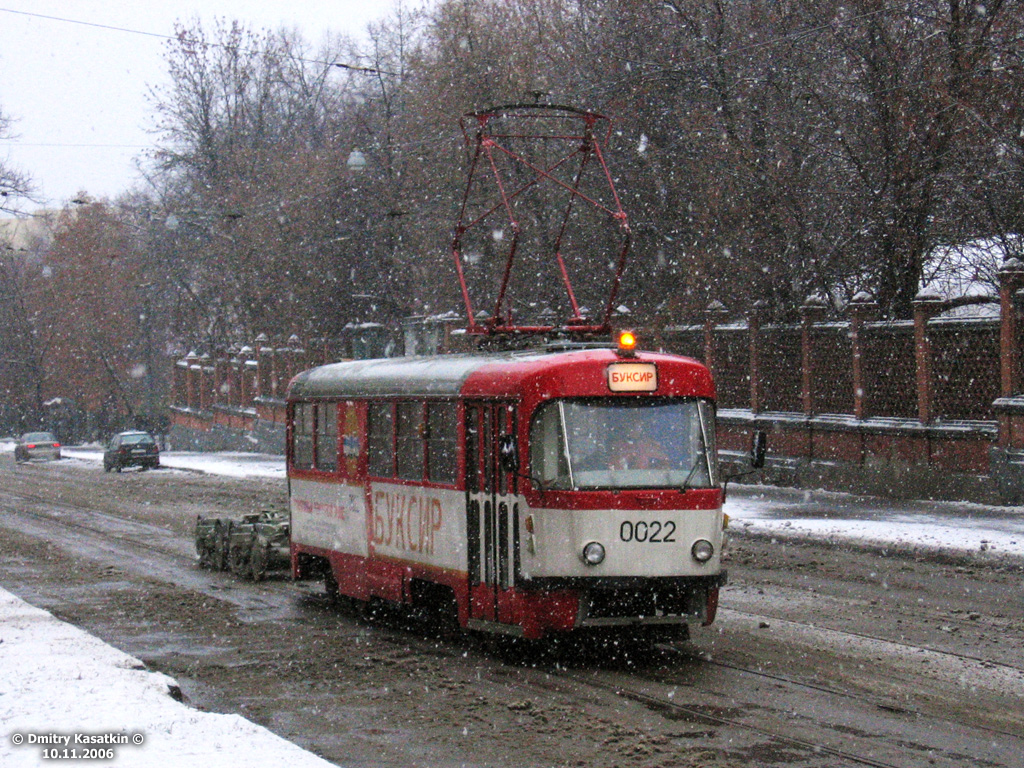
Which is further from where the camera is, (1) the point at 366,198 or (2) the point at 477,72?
(1) the point at 366,198

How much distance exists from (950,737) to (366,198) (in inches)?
1831

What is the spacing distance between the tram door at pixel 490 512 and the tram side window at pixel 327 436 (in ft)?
9.97

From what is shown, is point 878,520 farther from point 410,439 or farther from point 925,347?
point 410,439

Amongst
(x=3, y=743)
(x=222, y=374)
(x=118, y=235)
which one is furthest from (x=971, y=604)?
(x=118, y=235)

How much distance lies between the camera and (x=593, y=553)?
1034 centimetres

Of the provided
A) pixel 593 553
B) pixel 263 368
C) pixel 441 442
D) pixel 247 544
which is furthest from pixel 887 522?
pixel 263 368

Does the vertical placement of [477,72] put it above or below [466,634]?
above

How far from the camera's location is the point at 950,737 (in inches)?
318

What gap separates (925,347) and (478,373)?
1403 cm

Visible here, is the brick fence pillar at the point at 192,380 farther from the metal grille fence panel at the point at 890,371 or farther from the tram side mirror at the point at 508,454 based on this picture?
the tram side mirror at the point at 508,454

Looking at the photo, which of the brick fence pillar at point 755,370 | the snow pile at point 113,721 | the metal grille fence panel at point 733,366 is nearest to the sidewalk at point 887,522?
the brick fence pillar at point 755,370

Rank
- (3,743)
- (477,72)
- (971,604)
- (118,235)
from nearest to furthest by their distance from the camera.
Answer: (3,743) → (971,604) → (477,72) → (118,235)

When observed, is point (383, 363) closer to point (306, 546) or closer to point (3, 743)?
point (306, 546)

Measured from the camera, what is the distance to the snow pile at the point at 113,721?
7.31 metres
